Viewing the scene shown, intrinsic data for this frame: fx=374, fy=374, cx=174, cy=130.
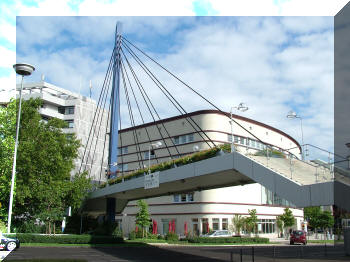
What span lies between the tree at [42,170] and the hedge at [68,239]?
2.53 meters

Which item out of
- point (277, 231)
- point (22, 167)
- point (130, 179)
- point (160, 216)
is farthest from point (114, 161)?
point (277, 231)

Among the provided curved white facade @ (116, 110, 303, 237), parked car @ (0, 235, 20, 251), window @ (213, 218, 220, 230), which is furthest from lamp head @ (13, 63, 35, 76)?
window @ (213, 218, 220, 230)

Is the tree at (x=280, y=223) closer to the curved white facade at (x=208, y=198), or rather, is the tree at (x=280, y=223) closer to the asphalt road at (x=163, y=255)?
the curved white facade at (x=208, y=198)

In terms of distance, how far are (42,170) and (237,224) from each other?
27375mm

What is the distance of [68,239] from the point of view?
1184 inches

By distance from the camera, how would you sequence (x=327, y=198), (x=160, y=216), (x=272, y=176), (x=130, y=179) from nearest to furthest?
(x=327, y=198) → (x=272, y=176) → (x=130, y=179) → (x=160, y=216)

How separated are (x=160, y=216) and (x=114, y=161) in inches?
830

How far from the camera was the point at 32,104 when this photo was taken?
1262 inches

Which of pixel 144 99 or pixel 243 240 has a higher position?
pixel 144 99

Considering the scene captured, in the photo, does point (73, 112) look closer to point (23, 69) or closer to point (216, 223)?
point (216, 223)

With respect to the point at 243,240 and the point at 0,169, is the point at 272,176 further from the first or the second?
the point at 243,240

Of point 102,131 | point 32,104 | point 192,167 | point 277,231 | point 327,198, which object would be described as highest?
point 102,131

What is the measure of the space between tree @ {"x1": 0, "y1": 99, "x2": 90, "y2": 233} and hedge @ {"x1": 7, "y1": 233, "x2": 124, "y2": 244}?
2529 millimetres

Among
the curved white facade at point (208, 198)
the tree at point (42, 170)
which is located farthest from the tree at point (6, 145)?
the curved white facade at point (208, 198)
